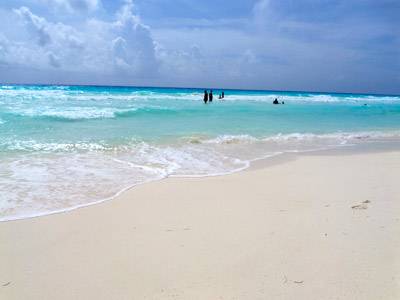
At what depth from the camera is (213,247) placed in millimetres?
3531

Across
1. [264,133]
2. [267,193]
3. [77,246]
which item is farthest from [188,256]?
[264,133]

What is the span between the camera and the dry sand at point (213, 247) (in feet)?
9.23

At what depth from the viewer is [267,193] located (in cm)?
561

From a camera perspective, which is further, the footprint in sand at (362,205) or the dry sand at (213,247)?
the footprint in sand at (362,205)

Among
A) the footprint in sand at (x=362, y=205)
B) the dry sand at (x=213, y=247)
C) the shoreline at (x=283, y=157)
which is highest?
the footprint in sand at (x=362, y=205)

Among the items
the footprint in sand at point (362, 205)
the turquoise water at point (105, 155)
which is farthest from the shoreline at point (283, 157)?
the footprint in sand at point (362, 205)

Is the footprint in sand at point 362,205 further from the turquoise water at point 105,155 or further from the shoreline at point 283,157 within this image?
the turquoise water at point 105,155

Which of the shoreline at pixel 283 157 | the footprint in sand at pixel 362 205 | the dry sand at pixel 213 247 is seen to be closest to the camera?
the dry sand at pixel 213 247

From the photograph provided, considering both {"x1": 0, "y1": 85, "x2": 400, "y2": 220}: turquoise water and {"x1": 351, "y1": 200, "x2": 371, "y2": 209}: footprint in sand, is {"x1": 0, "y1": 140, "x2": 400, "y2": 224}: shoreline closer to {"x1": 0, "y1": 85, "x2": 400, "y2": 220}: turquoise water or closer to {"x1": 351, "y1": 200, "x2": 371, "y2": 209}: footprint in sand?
{"x1": 0, "y1": 85, "x2": 400, "y2": 220}: turquoise water

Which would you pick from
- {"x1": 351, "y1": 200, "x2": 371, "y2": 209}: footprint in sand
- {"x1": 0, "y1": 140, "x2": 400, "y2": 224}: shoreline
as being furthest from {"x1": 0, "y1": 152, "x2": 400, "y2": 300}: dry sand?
{"x1": 0, "y1": 140, "x2": 400, "y2": 224}: shoreline

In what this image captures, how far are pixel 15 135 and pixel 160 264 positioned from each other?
31.7 ft

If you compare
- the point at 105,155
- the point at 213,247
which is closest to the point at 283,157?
Result: the point at 105,155

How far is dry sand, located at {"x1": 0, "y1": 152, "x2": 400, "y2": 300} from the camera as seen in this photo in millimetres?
2812

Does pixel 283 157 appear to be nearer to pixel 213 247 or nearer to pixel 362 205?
pixel 362 205
